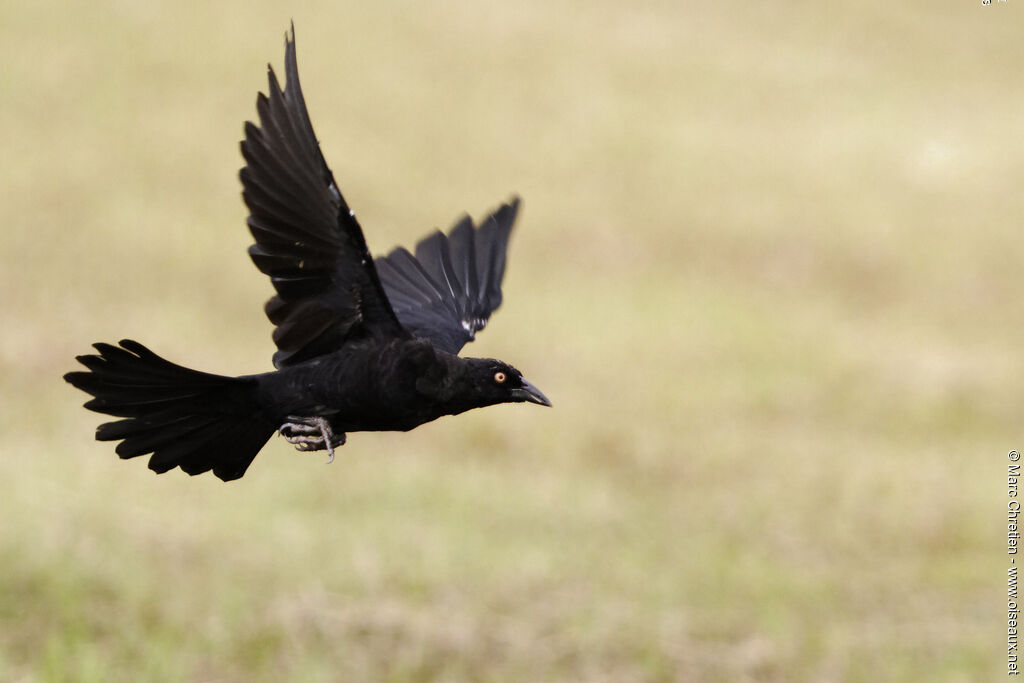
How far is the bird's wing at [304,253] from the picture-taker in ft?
12.8

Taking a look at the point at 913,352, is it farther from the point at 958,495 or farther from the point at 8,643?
the point at 8,643

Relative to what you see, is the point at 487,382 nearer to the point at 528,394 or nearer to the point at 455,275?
the point at 528,394

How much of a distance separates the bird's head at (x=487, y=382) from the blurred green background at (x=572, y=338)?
3071 mm

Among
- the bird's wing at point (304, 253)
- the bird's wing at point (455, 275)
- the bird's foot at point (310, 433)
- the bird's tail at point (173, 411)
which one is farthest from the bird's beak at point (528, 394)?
the bird's wing at point (455, 275)

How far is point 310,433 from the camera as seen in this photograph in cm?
379

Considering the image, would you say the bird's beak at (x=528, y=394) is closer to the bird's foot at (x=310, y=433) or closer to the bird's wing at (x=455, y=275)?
the bird's foot at (x=310, y=433)

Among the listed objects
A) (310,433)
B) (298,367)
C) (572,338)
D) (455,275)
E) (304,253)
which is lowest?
(310,433)

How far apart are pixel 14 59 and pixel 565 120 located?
29.7ft

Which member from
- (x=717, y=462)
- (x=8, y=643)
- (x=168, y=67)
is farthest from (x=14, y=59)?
(x=8, y=643)

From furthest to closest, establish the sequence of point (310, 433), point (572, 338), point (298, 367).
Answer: point (572, 338), point (298, 367), point (310, 433)

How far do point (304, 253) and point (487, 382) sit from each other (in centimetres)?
65

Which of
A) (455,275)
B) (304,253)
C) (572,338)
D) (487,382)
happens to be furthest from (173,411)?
(572,338)

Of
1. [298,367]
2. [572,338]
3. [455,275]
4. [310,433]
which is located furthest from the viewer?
[572,338]

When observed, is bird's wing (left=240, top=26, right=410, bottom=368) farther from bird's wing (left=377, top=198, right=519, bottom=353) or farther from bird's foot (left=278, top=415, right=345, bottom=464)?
bird's wing (left=377, top=198, right=519, bottom=353)
